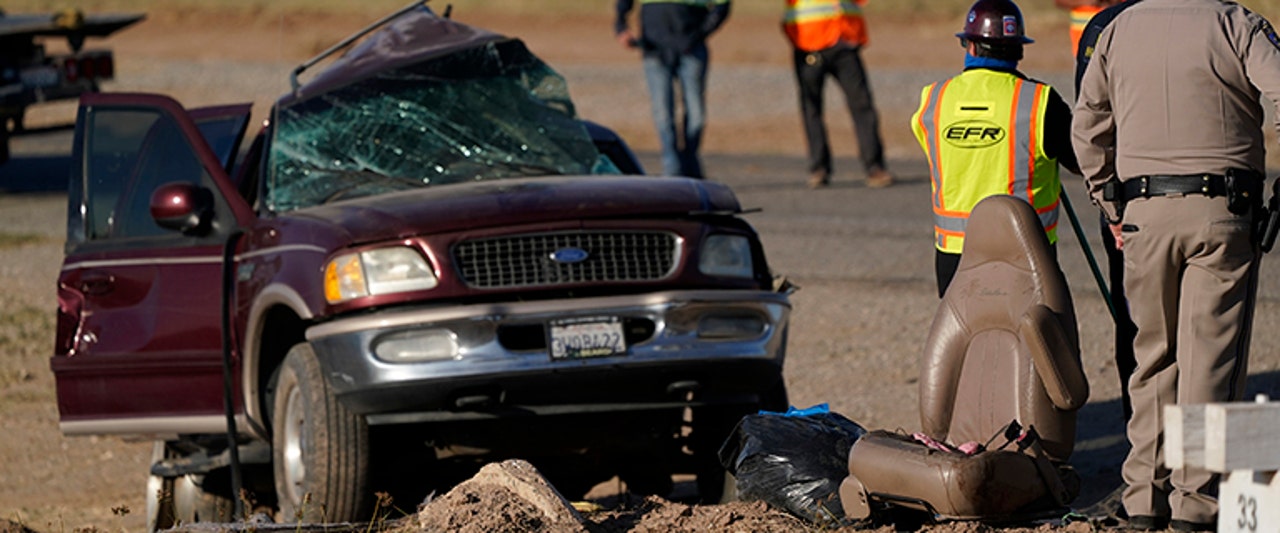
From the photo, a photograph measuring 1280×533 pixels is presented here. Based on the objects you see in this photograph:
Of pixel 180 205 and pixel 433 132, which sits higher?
pixel 433 132

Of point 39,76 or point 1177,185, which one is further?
point 39,76

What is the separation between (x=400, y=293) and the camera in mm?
7059

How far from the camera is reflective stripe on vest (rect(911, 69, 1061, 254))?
22.8ft

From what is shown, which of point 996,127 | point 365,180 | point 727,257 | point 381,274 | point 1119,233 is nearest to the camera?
point 1119,233

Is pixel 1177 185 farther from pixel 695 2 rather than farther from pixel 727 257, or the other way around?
pixel 695 2

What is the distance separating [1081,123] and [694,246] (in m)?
1.65

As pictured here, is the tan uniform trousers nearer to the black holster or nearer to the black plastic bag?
the black holster

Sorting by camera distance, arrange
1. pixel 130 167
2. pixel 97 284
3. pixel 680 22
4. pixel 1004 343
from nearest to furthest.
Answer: pixel 1004 343 → pixel 97 284 → pixel 130 167 → pixel 680 22

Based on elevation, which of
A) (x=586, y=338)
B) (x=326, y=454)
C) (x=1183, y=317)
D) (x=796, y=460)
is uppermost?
(x=1183, y=317)

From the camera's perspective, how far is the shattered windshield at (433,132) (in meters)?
8.16

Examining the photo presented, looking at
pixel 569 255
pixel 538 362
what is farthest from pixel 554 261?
pixel 538 362

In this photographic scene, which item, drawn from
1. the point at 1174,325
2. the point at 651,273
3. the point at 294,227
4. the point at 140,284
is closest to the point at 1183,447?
→ the point at 1174,325

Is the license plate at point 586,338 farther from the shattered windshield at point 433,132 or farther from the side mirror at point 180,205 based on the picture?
the side mirror at point 180,205

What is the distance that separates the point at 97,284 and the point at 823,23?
907cm
